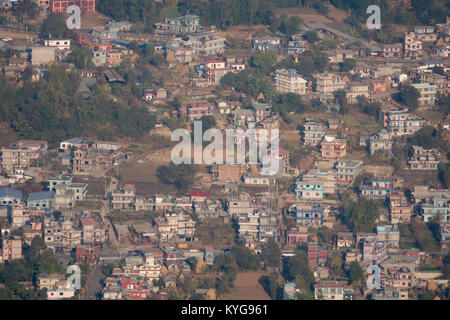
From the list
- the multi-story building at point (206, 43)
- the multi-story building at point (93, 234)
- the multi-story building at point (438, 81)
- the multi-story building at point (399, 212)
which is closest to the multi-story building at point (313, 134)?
the multi-story building at point (399, 212)

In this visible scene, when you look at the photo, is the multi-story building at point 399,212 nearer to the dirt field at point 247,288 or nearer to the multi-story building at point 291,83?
the dirt field at point 247,288

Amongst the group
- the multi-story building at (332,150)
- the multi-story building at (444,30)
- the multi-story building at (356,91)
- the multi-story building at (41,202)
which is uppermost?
the multi-story building at (444,30)

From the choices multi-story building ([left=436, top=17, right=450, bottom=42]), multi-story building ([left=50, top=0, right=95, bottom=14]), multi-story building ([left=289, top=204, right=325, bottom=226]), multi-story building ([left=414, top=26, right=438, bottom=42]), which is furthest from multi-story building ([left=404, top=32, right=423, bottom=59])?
multi-story building ([left=289, top=204, right=325, bottom=226])

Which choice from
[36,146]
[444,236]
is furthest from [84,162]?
[444,236]

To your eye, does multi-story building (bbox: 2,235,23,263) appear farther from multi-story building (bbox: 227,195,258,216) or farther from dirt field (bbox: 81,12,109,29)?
dirt field (bbox: 81,12,109,29)

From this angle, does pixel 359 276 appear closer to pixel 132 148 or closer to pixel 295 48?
pixel 132 148

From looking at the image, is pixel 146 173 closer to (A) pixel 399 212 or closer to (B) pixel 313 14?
(A) pixel 399 212
